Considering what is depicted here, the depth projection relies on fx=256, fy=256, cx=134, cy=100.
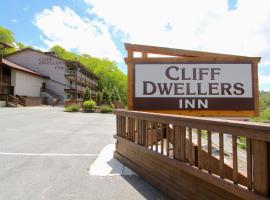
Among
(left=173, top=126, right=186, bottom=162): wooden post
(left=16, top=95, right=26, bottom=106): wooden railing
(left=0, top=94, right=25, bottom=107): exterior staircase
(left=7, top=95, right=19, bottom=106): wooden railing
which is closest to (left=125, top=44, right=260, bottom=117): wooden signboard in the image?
(left=173, top=126, right=186, bottom=162): wooden post

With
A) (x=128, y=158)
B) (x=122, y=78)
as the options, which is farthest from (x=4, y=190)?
(x=122, y=78)

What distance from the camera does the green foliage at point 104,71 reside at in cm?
6900

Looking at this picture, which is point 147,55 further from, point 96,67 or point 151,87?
point 96,67

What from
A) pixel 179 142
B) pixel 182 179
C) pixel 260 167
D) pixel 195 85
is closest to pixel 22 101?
pixel 195 85

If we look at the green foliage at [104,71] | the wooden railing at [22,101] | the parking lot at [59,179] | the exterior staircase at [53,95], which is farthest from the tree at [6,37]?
the parking lot at [59,179]

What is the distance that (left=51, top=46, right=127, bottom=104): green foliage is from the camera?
69000 millimetres

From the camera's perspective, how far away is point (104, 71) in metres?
70.9

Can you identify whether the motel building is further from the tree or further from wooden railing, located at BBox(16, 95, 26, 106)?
the tree

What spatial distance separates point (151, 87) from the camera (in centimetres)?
530

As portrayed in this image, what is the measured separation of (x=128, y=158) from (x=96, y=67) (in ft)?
229

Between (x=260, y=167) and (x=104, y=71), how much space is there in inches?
2747

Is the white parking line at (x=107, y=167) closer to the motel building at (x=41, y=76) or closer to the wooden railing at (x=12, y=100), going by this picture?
the wooden railing at (x=12, y=100)

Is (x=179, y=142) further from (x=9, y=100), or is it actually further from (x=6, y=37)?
(x=6, y=37)

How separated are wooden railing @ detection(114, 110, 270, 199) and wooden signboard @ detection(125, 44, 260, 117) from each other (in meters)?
0.71
